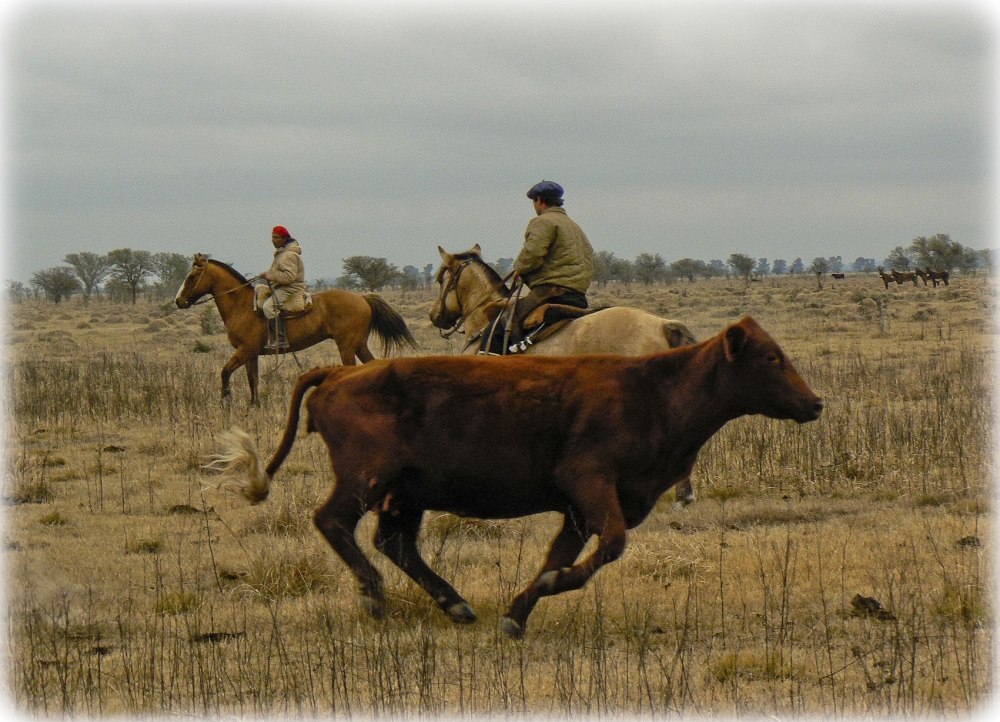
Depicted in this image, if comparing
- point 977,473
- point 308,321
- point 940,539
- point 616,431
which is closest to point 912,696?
point 616,431

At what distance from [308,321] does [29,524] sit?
329 inches

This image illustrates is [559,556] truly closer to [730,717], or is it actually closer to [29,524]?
[730,717]

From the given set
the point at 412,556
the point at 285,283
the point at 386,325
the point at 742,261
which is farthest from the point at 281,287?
the point at 742,261

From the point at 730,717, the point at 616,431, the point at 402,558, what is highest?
the point at 616,431

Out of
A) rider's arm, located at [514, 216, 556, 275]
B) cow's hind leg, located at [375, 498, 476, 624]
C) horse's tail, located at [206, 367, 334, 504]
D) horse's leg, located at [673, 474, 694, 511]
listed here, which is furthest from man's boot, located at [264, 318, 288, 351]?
cow's hind leg, located at [375, 498, 476, 624]

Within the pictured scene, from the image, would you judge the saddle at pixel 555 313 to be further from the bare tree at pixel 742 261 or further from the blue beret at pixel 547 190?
the bare tree at pixel 742 261

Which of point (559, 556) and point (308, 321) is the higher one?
point (308, 321)

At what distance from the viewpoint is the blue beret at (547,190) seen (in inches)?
366

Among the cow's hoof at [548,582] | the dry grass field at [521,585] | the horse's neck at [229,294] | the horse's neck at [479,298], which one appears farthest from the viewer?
the horse's neck at [229,294]

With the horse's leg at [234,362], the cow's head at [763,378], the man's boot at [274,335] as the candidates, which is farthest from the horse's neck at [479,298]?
the man's boot at [274,335]

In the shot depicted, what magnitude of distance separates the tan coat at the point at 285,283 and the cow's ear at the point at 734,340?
37.9 ft

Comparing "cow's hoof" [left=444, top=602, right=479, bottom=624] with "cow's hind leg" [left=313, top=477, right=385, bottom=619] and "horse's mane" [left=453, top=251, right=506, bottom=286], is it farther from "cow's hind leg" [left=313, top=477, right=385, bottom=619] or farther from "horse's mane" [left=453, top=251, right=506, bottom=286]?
"horse's mane" [left=453, top=251, right=506, bottom=286]

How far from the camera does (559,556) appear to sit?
5.39m

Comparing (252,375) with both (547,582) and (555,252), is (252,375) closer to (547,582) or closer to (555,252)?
(555,252)
